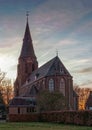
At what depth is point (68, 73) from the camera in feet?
325

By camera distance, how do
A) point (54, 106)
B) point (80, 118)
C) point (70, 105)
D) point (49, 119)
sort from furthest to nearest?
point (70, 105) → point (54, 106) → point (49, 119) → point (80, 118)

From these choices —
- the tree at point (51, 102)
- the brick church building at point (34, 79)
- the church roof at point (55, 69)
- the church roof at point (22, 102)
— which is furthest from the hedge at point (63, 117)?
the church roof at point (55, 69)

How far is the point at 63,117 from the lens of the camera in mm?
46281

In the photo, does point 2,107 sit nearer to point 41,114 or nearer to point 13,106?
point 13,106

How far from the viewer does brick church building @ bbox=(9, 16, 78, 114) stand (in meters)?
90.9

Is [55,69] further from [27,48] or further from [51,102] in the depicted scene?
[51,102]

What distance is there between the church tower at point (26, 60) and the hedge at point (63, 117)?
6031 cm

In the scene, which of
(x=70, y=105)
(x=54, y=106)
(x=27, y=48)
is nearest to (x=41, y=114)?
(x=54, y=106)

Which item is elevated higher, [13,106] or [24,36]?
[24,36]

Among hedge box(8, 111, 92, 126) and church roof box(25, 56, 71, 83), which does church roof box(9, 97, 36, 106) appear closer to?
church roof box(25, 56, 71, 83)

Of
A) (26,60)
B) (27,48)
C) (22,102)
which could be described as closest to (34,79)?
(26,60)

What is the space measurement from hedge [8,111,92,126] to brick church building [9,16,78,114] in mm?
30243

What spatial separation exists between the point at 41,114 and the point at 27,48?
65.9 m

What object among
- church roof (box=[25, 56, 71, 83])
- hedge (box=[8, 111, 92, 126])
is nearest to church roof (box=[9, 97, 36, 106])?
church roof (box=[25, 56, 71, 83])
